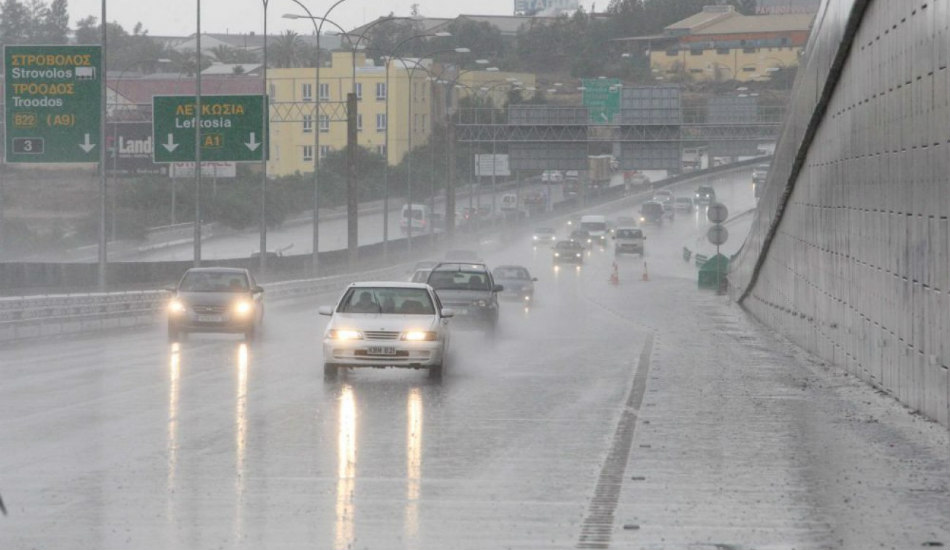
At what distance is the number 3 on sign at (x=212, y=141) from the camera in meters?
58.0

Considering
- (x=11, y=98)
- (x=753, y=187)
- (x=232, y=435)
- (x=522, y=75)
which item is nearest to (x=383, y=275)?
(x=11, y=98)

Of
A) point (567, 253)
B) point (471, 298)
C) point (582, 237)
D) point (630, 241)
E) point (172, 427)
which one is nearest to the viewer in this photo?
point (172, 427)

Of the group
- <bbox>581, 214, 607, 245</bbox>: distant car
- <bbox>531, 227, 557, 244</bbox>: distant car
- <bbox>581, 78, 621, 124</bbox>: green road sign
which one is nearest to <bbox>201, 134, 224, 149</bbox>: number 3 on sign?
<bbox>581, 78, 621, 124</bbox>: green road sign

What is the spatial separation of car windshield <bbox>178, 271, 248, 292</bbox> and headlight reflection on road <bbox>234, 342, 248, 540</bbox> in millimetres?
8504

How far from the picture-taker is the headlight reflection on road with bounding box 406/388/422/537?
12.0 m

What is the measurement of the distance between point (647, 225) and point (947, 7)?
4942 inches

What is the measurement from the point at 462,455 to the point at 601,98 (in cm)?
8701

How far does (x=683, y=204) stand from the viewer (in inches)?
6156

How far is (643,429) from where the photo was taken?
18719mm

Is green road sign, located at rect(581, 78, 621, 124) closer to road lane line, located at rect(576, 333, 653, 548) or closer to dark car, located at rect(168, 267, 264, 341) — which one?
dark car, located at rect(168, 267, 264, 341)

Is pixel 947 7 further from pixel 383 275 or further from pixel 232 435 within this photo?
pixel 383 275

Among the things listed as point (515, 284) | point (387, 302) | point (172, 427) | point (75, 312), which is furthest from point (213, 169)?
point (172, 427)

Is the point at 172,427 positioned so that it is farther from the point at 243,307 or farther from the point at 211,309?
the point at 243,307

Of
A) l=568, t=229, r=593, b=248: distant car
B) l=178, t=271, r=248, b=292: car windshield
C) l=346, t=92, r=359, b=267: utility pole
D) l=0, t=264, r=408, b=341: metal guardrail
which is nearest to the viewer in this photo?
l=178, t=271, r=248, b=292: car windshield
